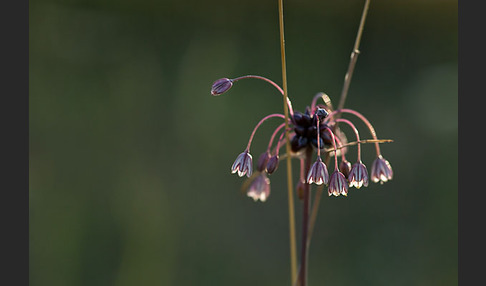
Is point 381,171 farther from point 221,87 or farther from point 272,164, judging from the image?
point 221,87

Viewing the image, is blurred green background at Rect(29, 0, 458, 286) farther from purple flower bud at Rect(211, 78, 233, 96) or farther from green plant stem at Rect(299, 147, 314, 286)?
purple flower bud at Rect(211, 78, 233, 96)

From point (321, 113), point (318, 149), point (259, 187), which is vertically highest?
point (321, 113)

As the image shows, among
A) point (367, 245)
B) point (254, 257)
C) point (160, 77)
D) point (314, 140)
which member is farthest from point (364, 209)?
point (314, 140)

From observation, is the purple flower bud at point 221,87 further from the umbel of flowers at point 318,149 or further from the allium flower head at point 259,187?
the allium flower head at point 259,187

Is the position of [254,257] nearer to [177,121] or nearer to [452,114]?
[177,121]

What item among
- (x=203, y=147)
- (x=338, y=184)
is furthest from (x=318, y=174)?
(x=203, y=147)

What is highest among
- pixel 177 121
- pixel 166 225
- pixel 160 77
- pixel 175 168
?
pixel 160 77
